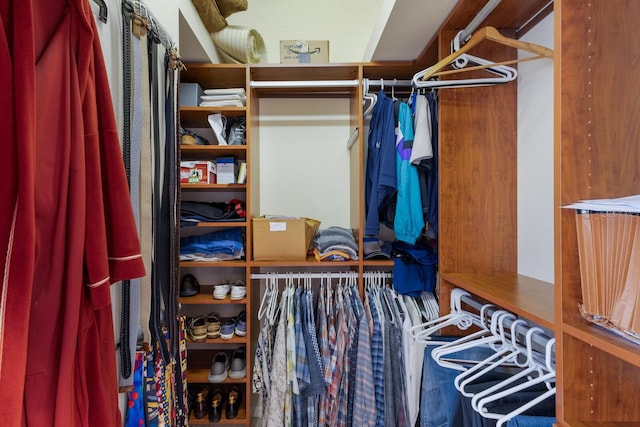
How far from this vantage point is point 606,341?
0.56 metres

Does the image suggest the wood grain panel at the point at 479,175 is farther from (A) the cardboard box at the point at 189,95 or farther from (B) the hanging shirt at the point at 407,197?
(A) the cardboard box at the point at 189,95

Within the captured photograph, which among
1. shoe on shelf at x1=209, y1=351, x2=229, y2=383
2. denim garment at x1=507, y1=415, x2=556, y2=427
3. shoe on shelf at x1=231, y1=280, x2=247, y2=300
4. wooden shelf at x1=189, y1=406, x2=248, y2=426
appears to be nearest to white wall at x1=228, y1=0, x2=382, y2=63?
shoe on shelf at x1=231, y1=280, x2=247, y2=300

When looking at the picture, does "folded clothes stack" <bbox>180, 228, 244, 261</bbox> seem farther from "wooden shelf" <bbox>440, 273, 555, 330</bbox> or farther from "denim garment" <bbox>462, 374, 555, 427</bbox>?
"denim garment" <bbox>462, 374, 555, 427</bbox>

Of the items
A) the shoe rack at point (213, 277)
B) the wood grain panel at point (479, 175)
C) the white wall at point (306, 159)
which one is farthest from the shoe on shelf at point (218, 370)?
the wood grain panel at point (479, 175)

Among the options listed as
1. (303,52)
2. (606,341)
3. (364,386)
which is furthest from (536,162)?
(303,52)

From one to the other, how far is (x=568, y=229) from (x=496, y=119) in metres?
0.82

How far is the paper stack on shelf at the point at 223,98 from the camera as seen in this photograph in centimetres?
170

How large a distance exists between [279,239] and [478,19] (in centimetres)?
133

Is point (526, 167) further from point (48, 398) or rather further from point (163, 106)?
point (48, 398)

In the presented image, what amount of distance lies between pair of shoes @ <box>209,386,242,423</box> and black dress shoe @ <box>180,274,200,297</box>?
0.63 metres

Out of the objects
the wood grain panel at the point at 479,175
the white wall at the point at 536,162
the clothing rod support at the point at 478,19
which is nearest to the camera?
the clothing rod support at the point at 478,19

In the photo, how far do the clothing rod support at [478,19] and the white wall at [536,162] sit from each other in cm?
28

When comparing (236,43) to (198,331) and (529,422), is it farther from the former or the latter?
(529,422)

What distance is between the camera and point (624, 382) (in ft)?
2.15
